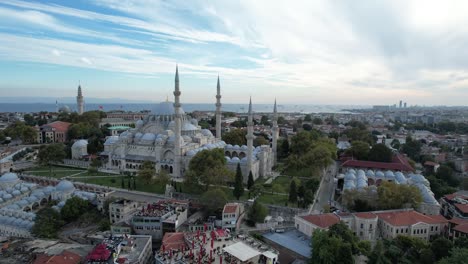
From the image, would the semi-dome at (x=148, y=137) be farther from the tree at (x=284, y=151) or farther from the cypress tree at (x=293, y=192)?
the cypress tree at (x=293, y=192)

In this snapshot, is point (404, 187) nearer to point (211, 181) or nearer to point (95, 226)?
point (211, 181)

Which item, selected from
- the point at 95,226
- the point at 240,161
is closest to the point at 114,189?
the point at 95,226

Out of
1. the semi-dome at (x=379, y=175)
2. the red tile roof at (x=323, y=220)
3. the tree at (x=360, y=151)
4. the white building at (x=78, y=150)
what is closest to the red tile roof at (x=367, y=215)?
the red tile roof at (x=323, y=220)

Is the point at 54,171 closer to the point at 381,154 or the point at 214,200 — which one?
the point at 214,200

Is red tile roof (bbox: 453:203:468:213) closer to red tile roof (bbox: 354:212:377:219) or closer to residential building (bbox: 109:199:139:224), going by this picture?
red tile roof (bbox: 354:212:377:219)

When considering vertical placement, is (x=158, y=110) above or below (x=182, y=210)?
above

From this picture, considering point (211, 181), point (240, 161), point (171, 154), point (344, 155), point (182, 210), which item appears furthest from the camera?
point (344, 155)

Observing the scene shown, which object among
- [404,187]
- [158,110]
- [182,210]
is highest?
[158,110]

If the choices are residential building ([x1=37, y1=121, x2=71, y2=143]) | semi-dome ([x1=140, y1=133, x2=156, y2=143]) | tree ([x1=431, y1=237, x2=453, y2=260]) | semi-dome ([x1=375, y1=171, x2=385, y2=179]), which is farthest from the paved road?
residential building ([x1=37, y1=121, x2=71, y2=143])
